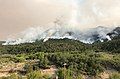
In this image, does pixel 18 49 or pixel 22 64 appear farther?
Result: pixel 18 49

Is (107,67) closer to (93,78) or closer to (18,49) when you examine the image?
(93,78)

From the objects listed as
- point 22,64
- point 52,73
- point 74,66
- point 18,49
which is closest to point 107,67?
point 74,66

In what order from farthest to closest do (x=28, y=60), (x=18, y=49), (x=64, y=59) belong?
(x=18, y=49), (x=28, y=60), (x=64, y=59)

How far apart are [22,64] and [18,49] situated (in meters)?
50.9

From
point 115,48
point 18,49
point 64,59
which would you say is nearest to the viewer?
point 64,59

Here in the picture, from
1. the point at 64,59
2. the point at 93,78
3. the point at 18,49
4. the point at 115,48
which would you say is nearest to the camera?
the point at 93,78

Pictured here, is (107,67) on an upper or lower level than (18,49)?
lower

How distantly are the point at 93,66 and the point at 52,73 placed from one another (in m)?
14.3

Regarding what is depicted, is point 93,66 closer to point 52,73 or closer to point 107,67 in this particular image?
point 107,67

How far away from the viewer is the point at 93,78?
11694 centimetres

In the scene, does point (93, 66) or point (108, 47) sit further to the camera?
point (108, 47)

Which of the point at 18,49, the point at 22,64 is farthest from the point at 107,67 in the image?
the point at 18,49

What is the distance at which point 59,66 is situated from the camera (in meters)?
124

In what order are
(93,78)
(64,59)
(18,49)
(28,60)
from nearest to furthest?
(93,78)
(64,59)
(28,60)
(18,49)
